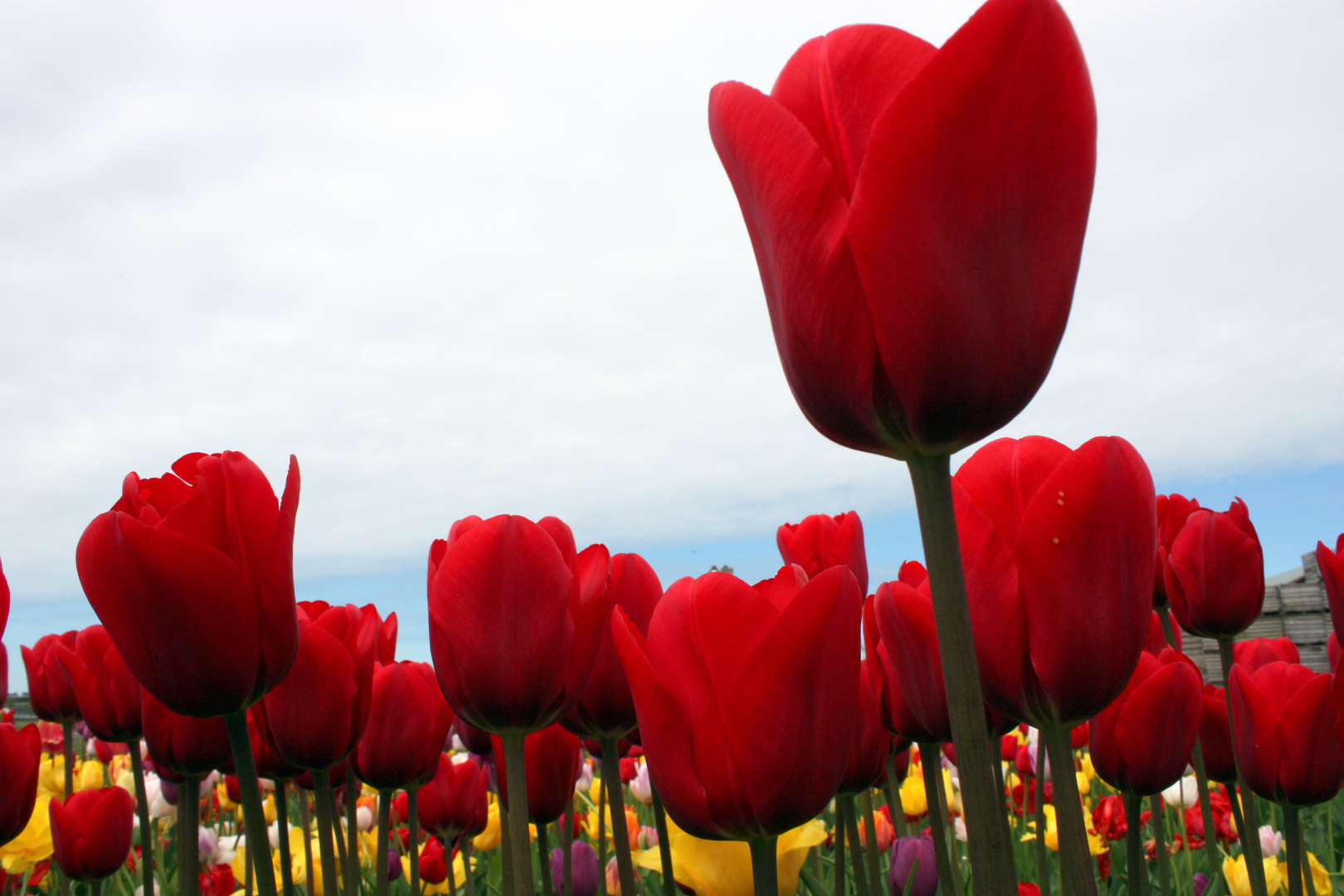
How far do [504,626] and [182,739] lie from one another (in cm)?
56

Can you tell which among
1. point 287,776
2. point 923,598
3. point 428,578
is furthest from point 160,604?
point 923,598

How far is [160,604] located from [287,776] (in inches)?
23.0

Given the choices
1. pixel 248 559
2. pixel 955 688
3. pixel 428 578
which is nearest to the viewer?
pixel 955 688

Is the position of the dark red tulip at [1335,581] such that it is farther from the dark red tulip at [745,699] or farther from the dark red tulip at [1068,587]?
the dark red tulip at [745,699]

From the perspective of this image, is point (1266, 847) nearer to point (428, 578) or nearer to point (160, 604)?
point (428, 578)

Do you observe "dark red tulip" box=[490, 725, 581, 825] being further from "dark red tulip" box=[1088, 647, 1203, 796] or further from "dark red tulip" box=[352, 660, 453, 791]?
"dark red tulip" box=[1088, 647, 1203, 796]

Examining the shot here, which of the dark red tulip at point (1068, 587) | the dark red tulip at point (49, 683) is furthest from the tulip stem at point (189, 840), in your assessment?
the dark red tulip at point (49, 683)

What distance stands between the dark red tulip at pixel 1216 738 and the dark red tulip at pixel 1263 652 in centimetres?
10

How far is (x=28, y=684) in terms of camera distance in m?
2.61

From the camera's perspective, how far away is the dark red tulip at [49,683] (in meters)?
2.37

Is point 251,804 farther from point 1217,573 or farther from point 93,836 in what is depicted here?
point 1217,573

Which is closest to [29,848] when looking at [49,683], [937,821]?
[49,683]

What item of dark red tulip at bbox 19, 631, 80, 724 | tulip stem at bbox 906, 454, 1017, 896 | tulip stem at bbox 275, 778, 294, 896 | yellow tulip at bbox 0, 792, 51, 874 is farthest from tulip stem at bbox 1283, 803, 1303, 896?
yellow tulip at bbox 0, 792, 51, 874

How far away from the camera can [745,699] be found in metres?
0.70
